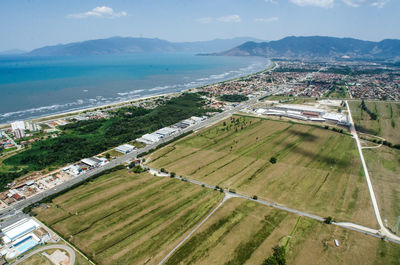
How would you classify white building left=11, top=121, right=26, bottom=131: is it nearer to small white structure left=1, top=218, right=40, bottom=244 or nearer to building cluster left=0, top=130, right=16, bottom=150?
building cluster left=0, top=130, right=16, bottom=150

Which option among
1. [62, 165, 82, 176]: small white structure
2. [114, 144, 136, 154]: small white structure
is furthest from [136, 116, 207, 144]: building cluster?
[62, 165, 82, 176]: small white structure

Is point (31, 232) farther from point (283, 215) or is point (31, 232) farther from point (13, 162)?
point (283, 215)

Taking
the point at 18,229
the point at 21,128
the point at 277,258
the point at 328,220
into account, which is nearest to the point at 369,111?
the point at 328,220

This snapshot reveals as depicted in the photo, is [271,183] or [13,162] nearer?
[271,183]

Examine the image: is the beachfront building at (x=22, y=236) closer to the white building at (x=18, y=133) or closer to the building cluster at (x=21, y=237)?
the building cluster at (x=21, y=237)

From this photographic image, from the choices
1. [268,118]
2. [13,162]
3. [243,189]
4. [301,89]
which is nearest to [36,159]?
[13,162]

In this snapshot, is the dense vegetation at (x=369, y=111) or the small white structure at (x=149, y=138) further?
the dense vegetation at (x=369, y=111)

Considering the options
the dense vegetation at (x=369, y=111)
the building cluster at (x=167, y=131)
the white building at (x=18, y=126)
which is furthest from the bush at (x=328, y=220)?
the white building at (x=18, y=126)
